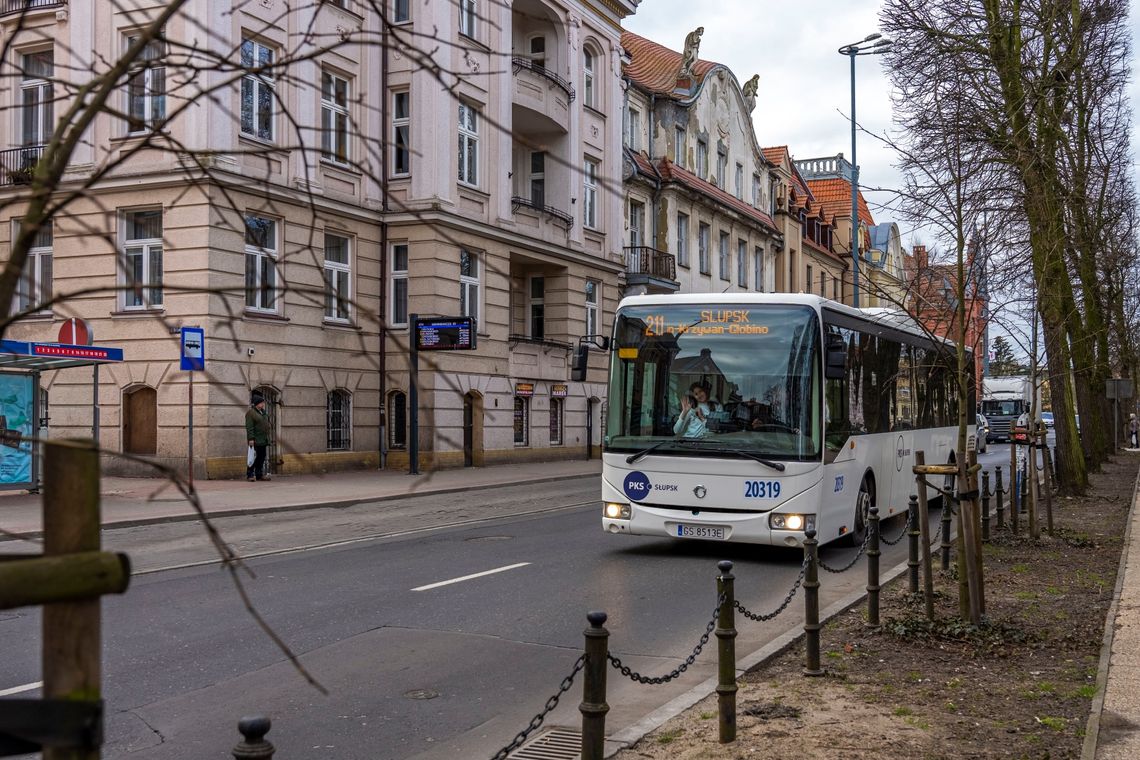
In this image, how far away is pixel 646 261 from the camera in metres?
41.6

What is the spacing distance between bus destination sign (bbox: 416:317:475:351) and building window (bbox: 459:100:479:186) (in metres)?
5.11

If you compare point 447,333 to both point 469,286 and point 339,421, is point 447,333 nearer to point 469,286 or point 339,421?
point 339,421

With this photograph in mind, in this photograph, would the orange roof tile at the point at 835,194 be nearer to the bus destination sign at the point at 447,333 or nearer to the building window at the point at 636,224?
the building window at the point at 636,224

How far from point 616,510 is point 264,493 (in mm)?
10693

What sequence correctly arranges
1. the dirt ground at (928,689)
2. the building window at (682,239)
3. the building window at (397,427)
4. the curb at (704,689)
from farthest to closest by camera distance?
the building window at (682,239)
the building window at (397,427)
the curb at (704,689)
the dirt ground at (928,689)

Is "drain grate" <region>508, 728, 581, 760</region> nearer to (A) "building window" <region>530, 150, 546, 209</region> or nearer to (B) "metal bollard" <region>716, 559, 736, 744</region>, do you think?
Answer: (B) "metal bollard" <region>716, 559, 736, 744</region>

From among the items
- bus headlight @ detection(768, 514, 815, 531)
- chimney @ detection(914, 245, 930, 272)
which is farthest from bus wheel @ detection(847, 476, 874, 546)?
chimney @ detection(914, 245, 930, 272)

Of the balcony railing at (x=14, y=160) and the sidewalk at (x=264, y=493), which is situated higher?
the balcony railing at (x=14, y=160)

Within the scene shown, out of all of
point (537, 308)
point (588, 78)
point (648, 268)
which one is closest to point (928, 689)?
point (537, 308)

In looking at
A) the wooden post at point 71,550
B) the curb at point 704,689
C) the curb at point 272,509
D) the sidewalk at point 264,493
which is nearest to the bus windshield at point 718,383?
the curb at point 704,689

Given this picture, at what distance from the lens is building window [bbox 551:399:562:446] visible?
3656cm

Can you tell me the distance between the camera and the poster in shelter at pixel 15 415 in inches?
785

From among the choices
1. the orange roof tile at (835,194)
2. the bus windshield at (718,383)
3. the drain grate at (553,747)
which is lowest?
the drain grate at (553,747)

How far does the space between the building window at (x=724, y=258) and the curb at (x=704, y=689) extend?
41.4m
